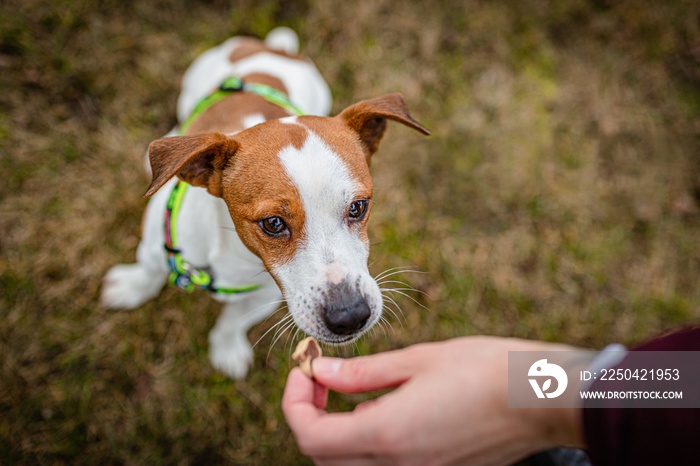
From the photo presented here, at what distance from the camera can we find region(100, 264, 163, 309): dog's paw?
3592 millimetres

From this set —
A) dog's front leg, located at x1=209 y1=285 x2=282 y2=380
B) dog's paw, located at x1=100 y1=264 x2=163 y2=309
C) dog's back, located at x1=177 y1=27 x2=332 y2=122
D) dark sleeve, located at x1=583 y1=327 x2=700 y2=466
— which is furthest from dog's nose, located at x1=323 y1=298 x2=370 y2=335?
dog's paw, located at x1=100 y1=264 x2=163 y2=309

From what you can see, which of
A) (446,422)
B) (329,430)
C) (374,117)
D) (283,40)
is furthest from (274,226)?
(283,40)

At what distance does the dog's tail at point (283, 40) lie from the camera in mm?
4066

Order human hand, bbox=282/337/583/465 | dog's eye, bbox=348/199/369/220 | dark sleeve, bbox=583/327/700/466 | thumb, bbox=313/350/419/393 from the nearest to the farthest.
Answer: dark sleeve, bbox=583/327/700/466 → human hand, bbox=282/337/583/465 → thumb, bbox=313/350/419/393 → dog's eye, bbox=348/199/369/220

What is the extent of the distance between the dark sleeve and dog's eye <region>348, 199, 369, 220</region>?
1.24 metres

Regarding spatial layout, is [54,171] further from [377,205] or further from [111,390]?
[377,205]

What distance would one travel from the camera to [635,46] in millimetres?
5219

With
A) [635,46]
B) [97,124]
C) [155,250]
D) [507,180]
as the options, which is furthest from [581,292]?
[97,124]

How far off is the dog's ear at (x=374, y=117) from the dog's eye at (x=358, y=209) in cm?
39

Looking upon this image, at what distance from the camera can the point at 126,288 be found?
361cm

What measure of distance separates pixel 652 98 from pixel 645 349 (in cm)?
437

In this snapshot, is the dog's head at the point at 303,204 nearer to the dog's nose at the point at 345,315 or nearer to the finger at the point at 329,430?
the dog's nose at the point at 345,315

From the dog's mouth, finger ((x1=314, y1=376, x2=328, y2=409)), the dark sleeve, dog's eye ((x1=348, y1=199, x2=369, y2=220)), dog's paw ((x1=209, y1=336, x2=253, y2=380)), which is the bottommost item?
dog's paw ((x1=209, y1=336, x2=253, y2=380))

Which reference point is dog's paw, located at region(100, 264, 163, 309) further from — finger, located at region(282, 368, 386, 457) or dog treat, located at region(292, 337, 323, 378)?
finger, located at region(282, 368, 386, 457)
